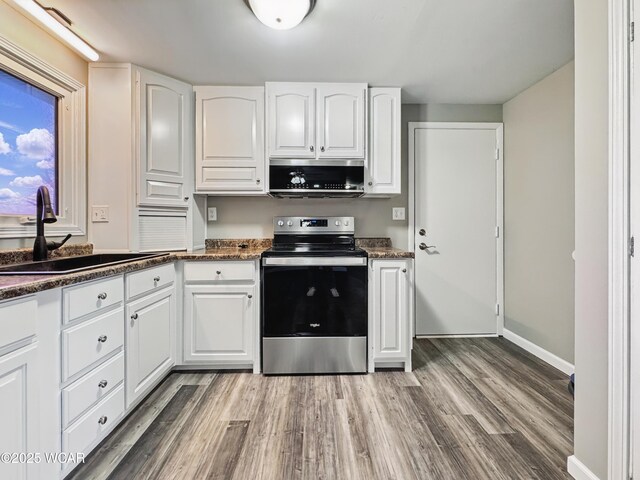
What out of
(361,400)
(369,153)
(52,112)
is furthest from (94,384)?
(369,153)

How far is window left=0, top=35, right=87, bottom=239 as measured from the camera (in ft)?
→ 5.25

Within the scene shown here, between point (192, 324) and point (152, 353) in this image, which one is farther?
point (192, 324)

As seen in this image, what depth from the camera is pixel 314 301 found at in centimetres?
215

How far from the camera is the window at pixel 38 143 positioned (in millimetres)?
1602

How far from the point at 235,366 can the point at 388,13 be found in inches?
96.2

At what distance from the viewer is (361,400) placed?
6.05 feet

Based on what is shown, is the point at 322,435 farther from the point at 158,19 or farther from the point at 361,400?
the point at 158,19

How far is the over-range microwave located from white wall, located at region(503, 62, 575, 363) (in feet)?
4.78

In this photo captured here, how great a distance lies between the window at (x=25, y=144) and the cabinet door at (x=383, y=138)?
7.00 ft

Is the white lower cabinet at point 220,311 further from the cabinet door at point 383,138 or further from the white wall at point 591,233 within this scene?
the white wall at point 591,233

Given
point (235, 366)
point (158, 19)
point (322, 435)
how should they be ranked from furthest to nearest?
point (235, 366)
point (158, 19)
point (322, 435)

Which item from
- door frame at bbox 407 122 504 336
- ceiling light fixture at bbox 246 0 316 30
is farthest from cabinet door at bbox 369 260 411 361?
ceiling light fixture at bbox 246 0 316 30

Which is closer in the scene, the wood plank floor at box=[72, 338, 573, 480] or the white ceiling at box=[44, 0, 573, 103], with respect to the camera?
the wood plank floor at box=[72, 338, 573, 480]

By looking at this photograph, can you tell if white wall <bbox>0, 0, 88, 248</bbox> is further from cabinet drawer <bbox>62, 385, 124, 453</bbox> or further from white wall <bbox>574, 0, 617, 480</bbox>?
white wall <bbox>574, 0, 617, 480</bbox>
